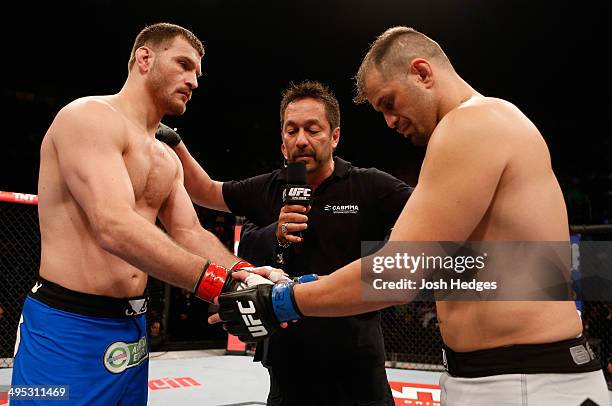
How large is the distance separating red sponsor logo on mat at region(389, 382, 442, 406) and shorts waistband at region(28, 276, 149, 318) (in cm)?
255

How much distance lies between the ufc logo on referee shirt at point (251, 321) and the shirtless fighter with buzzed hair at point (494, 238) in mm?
211

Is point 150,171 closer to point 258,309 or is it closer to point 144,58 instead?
point 144,58

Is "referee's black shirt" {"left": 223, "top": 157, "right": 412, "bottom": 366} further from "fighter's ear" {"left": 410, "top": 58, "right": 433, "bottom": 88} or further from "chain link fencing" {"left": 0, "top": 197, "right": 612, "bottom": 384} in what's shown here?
"chain link fencing" {"left": 0, "top": 197, "right": 612, "bottom": 384}

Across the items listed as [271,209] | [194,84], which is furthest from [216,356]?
[194,84]

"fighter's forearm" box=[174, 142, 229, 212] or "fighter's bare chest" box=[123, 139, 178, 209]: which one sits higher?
"fighter's forearm" box=[174, 142, 229, 212]

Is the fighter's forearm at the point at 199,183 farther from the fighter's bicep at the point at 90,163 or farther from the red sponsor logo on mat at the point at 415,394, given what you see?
the red sponsor logo on mat at the point at 415,394

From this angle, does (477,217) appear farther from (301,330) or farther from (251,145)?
(251,145)

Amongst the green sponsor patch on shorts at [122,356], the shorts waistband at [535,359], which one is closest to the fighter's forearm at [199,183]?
the green sponsor patch on shorts at [122,356]

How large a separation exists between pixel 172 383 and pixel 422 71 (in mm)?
3393

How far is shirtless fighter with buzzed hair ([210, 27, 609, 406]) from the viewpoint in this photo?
3.54ft

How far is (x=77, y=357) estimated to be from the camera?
4.87ft

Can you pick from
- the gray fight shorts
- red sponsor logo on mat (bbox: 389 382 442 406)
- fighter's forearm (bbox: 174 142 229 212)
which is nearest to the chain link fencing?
red sponsor logo on mat (bbox: 389 382 442 406)

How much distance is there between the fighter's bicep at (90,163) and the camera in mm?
1436

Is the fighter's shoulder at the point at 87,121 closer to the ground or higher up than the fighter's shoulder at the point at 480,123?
higher up
